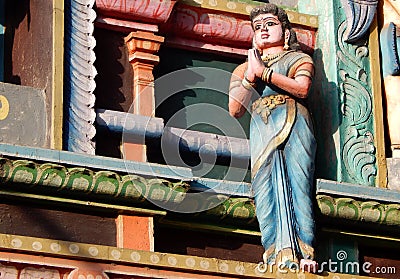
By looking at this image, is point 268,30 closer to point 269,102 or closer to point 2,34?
point 269,102

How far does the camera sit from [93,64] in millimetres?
11094

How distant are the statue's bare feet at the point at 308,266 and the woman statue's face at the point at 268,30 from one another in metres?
1.44

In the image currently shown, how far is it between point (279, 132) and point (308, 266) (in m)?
0.90

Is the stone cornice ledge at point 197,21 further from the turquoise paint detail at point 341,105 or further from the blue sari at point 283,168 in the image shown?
the blue sari at point 283,168

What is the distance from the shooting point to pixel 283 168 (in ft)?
36.2

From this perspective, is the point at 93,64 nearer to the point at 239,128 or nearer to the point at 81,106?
the point at 81,106

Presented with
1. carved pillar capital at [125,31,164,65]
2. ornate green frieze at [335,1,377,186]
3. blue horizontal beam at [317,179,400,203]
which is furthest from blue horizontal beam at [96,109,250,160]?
ornate green frieze at [335,1,377,186]

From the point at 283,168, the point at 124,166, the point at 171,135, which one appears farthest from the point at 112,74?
the point at 283,168

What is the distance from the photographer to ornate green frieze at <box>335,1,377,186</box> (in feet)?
37.8

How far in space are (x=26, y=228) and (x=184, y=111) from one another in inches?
57.4

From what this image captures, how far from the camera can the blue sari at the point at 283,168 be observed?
10.9 metres

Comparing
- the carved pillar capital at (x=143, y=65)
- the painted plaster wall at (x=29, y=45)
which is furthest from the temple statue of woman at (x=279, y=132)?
the painted plaster wall at (x=29, y=45)

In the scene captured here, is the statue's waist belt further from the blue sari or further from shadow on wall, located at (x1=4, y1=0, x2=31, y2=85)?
shadow on wall, located at (x1=4, y1=0, x2=31, y2=85)

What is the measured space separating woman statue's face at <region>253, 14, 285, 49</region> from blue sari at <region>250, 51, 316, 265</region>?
111 mm
